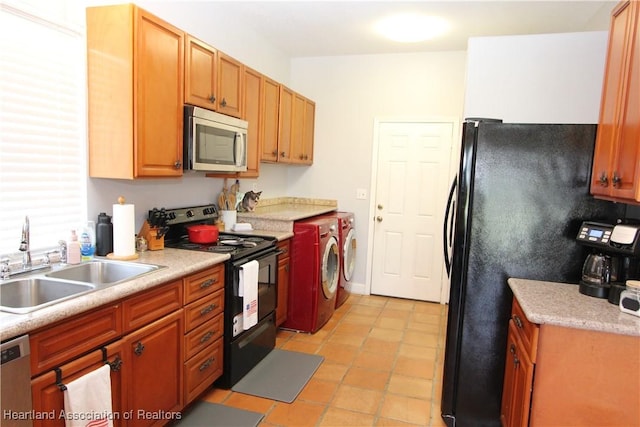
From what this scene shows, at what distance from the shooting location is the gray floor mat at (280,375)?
103 inches

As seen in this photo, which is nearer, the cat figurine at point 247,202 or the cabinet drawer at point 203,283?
the cabinet drawer at point 203,283

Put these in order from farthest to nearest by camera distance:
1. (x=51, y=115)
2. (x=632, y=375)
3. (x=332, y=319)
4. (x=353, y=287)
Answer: (x=353, y=287) < (x=332, y=319) < (x=51, y=115) < (x=632, y=375)

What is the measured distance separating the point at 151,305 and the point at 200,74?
1.52m

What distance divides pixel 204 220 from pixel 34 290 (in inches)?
58.4

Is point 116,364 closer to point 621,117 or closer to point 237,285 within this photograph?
point 237,285

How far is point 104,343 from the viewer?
1.68 meters

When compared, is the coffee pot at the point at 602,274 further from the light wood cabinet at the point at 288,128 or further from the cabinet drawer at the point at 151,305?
the light wood cabinet at the point at 288,128

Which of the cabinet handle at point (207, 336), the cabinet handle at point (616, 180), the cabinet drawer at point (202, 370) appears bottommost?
the cabinet drawer at point (202, 370)

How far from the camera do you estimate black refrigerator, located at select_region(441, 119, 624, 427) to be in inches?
83.1

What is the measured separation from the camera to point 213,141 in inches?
109

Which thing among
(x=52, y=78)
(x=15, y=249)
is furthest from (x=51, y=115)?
(x=15, y=249)

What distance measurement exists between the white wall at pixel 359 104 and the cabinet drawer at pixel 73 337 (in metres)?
3.38

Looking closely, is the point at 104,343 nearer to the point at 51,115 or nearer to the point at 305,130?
the point at 51,115

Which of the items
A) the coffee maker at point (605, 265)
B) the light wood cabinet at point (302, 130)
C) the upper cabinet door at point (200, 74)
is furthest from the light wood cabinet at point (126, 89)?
the coffee maker at point (605, 265)
